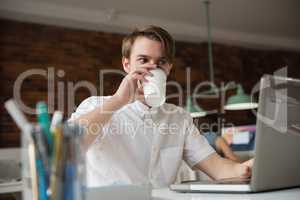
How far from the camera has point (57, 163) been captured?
0.49 metres

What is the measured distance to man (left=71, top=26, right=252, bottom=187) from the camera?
117 centimetres

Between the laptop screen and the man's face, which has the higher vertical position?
the man's face

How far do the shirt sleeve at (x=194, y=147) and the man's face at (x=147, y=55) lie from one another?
26 centimetres

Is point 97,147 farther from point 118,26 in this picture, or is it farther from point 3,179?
point 118,26

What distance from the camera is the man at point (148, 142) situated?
117 cm

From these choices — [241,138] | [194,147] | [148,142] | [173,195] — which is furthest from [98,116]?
[241,138]

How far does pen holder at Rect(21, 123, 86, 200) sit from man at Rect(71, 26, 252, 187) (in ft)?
1.86

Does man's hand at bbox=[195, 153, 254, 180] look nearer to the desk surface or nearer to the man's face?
the desk surface

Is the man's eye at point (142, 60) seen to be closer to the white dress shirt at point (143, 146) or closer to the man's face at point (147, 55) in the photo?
the man's face at point (147, 55)

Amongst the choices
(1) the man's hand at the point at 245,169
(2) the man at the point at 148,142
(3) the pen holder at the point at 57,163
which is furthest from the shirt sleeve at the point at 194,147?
(3) the pen holder at the point at 57,163

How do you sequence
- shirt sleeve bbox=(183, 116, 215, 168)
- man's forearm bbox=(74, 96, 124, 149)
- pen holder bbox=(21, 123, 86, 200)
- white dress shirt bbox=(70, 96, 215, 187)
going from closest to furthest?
pen holder bbox=(21, 123, 86, 200) < man's forearm bbox=(74, 96, 124, 149) < white dress shirt bbox=(70, 96, 215, 187) < shirt sleeve bbox=(183, 116, 215, 168)

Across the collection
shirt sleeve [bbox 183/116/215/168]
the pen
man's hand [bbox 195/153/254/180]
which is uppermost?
the pen

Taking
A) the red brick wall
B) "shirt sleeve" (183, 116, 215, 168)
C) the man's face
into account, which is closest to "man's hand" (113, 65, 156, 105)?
the man's face

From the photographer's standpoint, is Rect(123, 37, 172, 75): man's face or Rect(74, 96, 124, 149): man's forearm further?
Rect(123, 37, 172, 75): man's face
